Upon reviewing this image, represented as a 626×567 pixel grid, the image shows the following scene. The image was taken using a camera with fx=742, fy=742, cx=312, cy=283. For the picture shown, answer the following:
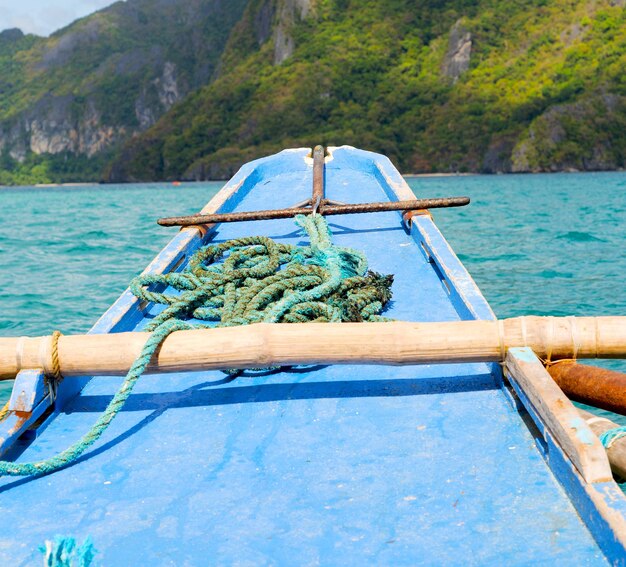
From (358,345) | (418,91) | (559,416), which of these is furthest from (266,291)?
(418,91)

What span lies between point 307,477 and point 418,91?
8457 cm

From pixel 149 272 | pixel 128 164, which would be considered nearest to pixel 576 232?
pixel 149 272

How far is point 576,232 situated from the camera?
1438 cm

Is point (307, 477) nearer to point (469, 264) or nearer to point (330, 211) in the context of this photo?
point (330, 211)

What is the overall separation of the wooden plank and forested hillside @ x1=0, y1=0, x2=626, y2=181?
69.1m

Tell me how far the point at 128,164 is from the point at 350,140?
33.2 m

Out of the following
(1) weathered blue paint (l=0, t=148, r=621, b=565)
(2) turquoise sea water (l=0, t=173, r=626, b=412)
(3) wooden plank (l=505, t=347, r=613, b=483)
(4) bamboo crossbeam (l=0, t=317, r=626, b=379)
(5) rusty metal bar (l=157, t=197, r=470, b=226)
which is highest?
(5) rusty metal bar (l=157, t=197, r=470, b=226)

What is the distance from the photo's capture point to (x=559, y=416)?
1851mm

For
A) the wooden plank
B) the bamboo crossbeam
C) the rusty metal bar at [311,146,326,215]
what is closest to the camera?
the wooden plank

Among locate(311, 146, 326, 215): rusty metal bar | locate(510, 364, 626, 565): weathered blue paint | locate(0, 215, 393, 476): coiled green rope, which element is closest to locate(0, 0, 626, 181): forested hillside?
locate(311, 146, 326, 215): rusty metal bar

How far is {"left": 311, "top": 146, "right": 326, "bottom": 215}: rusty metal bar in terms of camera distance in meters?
4.70

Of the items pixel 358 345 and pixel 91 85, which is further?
pixel 91 85

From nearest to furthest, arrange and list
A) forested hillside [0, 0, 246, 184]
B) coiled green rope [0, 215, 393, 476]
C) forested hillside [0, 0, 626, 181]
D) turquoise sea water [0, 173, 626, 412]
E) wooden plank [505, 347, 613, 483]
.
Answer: wooden plank [505, 347, 613, 483]
coiled green rope [0, 215, 393, 476]
turquoise sea water [0, 173, 626, 412]
forested hillside [0, 0, 626, 181]
forested hillside [0, 0, 246, 184]

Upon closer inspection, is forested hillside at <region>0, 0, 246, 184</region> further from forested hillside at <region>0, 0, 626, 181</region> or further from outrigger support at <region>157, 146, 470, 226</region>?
outrigger support at <region>157, 146, 470, 226</region>
